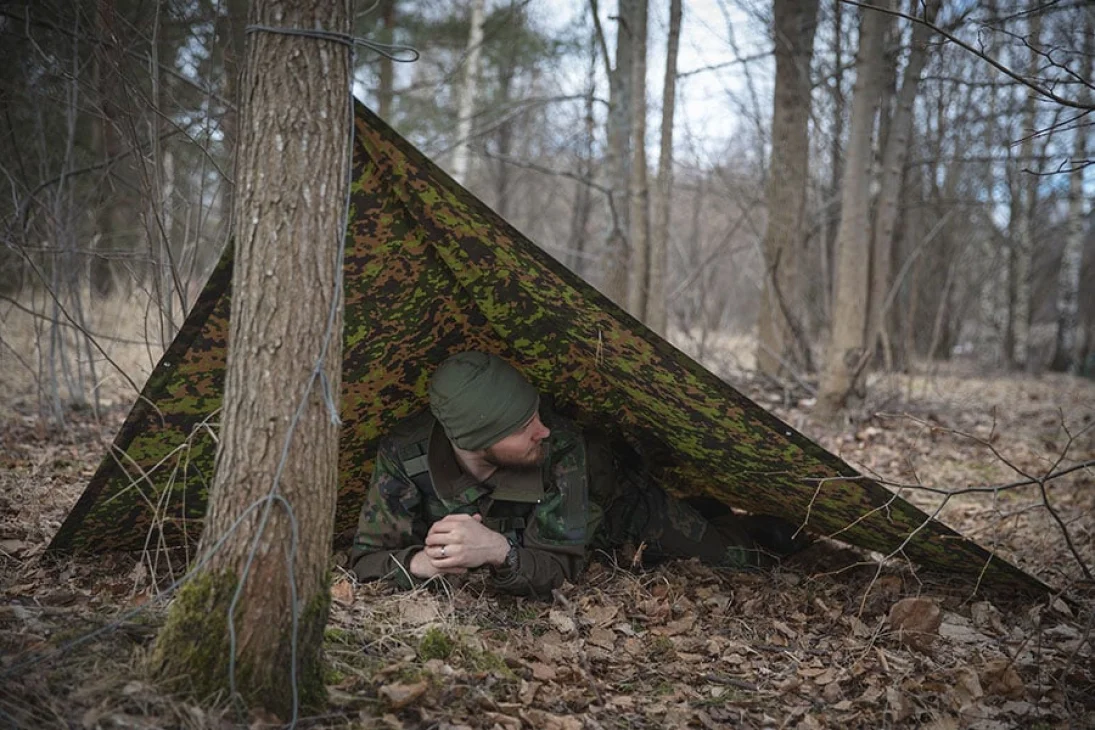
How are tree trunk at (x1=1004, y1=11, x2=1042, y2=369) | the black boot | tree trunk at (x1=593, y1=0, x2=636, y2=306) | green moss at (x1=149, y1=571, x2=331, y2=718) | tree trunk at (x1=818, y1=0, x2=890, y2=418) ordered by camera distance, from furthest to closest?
tree trunk at (x1=1004, y1=11, x2=1042, y2=369) < tree trunk at (x1=593, y1=0, x2=636, y2=306) < tree trunk at (x1=818, y1=0, x2=890, y2=418) < the black boot < green moss at (x1=149, y1=571, x2=331, y2=718)

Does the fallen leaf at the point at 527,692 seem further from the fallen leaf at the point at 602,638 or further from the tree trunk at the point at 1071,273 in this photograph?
the tree trunk at the point at 1071,273

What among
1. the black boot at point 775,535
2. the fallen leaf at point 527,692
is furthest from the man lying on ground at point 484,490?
the black boot at point 775,535

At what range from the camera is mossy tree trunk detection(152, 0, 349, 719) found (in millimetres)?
2023

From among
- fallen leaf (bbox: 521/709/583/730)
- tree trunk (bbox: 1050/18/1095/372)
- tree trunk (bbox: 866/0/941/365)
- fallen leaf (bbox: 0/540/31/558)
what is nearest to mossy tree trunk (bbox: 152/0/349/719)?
fallen leaf (bbox: 521/709/583/730)

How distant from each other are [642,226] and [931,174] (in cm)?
889

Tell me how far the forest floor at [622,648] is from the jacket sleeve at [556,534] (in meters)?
0.09

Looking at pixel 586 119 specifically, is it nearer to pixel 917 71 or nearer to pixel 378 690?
pixel 917 71

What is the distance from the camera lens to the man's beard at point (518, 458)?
3156 millimetres

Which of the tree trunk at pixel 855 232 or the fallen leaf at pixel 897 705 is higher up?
the tree trunk at pixel 855 232

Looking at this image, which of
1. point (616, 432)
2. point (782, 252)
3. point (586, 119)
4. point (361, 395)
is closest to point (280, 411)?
point (361, 395)

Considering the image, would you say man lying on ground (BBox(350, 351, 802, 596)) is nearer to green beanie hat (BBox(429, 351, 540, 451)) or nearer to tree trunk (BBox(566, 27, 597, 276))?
green beanie hat (BBox(429, 351, 540, 451))

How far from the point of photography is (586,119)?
12.0 metres

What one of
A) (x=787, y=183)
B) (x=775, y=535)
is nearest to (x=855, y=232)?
(x=787, y=183)

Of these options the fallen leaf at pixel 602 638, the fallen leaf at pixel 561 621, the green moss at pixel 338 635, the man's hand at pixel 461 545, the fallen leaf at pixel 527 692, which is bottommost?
the fallen leaf at pixel 602 638
